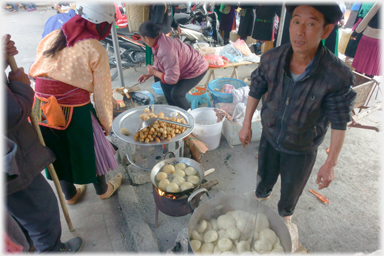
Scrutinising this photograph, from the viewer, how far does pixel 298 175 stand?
2.09 metres

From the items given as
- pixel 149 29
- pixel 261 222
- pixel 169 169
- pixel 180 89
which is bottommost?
pixel 261 222

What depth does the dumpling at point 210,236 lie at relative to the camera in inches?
77.1

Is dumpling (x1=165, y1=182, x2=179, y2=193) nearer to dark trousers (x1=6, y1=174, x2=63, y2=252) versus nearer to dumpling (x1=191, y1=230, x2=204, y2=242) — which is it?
dumpling (x1=191, y1=230, x2=204, y2=242)

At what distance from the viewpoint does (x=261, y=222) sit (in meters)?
2.02

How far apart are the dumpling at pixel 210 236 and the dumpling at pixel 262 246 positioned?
34cm

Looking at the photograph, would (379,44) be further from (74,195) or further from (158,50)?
(74,195)

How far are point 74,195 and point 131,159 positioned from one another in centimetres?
88

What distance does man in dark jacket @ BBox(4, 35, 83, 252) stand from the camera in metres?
1.55

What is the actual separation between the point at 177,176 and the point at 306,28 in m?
1.74

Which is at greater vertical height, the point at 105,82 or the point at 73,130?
the point at 105,82

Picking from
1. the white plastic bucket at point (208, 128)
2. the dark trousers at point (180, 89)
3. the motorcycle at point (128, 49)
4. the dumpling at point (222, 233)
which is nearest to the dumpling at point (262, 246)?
the dumpling at point (222, 233)

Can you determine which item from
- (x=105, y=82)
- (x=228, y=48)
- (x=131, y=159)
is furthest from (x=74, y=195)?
(x=228, y=48)

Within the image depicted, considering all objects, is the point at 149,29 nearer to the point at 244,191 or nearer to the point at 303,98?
the point at 303,98

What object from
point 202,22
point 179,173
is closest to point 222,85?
point 179,173
